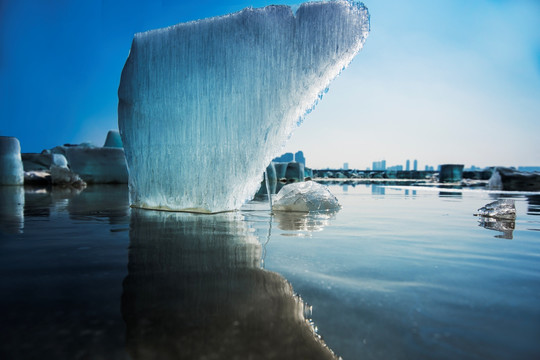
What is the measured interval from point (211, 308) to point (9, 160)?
18.4 metres

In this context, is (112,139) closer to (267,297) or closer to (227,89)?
(227,89)

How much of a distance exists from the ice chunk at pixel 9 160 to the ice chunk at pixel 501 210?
59.6ft

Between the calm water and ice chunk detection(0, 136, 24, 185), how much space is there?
15.9 m

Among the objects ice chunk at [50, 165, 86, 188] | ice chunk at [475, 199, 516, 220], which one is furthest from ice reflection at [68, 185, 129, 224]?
ice chunk at [50, 165, 86, 188]

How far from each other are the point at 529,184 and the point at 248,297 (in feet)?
56.7

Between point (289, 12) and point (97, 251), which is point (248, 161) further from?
point (97, 251)

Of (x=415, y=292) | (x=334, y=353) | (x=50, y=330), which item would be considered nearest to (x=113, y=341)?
(x=50, y=330)

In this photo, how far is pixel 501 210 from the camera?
4.57m

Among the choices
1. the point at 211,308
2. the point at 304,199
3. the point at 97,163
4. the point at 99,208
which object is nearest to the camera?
the point at 211,308

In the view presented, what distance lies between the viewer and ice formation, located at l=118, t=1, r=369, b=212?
4277 mm

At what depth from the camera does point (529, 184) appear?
48.2 ft

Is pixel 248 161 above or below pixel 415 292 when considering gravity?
above

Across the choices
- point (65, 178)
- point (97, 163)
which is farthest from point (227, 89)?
point (97, 163)

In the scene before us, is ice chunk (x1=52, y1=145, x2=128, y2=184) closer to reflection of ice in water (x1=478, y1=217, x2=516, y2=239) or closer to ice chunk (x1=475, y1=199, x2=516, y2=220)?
ice chunk (x1=475, y1=199, x2=516, y2=220)
